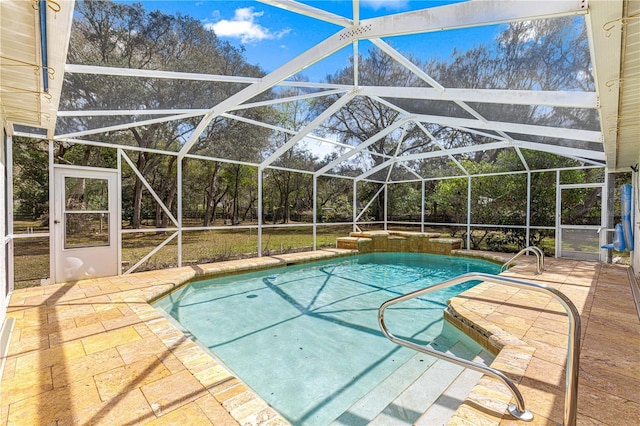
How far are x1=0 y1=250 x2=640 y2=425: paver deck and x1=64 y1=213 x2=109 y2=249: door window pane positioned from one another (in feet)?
4.00

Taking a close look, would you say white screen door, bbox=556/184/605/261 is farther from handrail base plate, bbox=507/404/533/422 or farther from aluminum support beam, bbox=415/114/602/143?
handrail base plate, bbox=507/404/533/422

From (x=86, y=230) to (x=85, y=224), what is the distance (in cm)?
12

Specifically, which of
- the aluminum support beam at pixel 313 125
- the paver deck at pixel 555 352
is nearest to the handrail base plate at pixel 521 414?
the paver deck at pixel 555 352

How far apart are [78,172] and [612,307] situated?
9.27 metres

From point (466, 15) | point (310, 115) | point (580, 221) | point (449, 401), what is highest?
point (310, 115)

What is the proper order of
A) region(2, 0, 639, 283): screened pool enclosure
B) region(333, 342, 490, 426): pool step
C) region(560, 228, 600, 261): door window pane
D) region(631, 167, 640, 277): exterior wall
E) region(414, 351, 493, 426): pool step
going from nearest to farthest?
region(414, 351, 493, 426): pool step → region(333, 342, 490, 426): pool step → region(2, 0, 639, 283): screened pool enclosure → region(631, 167, 640, 277): exterior wall → region(560, 228, 600, 261): door window pane

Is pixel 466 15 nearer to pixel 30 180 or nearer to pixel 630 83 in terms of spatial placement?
pixel 630 83

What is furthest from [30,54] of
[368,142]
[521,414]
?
[368,142]

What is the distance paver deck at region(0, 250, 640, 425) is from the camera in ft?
6.81

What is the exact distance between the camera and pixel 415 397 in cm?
264

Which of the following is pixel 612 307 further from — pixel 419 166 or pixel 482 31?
pixel 419 166

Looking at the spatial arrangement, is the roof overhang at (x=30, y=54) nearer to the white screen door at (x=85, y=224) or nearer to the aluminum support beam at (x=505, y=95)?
the white screen door at (x=85, y=224)

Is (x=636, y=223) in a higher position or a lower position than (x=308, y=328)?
higher

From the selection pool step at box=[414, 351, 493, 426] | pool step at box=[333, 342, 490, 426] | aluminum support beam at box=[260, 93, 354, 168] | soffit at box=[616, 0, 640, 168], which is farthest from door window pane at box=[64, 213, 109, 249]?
soffit at box=[616, 0, 640, 168]
